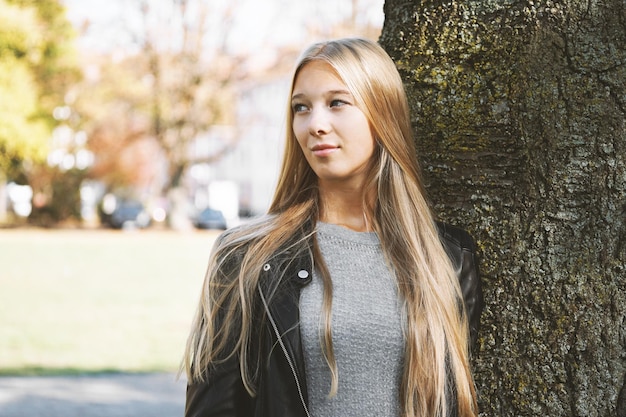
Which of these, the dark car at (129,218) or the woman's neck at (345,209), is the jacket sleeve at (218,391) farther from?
the dark car at (129,218)

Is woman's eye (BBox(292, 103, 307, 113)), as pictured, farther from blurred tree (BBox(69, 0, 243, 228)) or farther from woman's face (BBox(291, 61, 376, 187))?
blurred tree (BBox(69, 0, 243, 228))

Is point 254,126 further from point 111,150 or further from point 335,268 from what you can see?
point 335,268

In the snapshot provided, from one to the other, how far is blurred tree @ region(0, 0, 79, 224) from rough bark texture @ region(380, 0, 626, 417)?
3384 cm

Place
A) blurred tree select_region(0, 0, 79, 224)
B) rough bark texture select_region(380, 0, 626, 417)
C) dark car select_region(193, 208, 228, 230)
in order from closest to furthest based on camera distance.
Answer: rough bark texture select_region(380, 0, 626, 417) → blurred tree select_region(0, 0, 79, 224) → dark car select_region(193, 208, 228, 230)

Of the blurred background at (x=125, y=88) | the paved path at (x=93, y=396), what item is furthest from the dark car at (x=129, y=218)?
the paved path at (x=93, y=396)

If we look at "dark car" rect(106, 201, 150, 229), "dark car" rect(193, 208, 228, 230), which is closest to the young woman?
"dark car" rect(106, 201, 150, 229)

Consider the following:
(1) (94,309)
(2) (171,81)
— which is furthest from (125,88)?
(1) (94,309)

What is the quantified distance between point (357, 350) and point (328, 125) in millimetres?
666

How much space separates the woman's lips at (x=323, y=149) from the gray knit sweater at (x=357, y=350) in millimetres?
377

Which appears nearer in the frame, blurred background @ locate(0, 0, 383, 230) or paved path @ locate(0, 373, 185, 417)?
paved path @ locate(0, 373, 185, 417)

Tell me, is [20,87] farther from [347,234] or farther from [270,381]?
[270,381]

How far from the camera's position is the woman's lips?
2.49 metres

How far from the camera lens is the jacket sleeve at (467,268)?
259cm

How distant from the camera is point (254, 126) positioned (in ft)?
140
